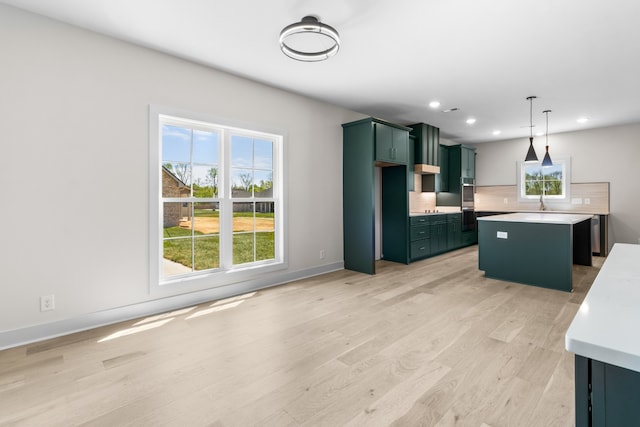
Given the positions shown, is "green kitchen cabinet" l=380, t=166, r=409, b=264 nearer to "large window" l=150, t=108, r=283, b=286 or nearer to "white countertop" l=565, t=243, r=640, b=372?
"large window" l=150, t=108, r=283, b=286

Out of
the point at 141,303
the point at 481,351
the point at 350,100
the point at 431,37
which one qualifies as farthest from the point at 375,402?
the point at 350,100

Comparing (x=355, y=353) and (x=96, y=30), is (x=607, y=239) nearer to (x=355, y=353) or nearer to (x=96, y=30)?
(x=355, y=353)

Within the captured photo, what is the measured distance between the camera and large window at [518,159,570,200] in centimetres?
695

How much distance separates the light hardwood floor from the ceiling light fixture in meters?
2.45

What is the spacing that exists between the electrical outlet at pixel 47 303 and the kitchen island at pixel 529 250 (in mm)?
5104

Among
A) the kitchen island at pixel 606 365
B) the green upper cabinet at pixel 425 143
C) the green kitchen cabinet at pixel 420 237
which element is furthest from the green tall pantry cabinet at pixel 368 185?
the kitchen island at pixel 606 365

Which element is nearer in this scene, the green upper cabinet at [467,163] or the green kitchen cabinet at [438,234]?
the green kitchen cabinet at [438,234]

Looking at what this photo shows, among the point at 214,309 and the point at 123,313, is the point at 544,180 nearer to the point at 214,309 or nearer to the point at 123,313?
the point at 214,309

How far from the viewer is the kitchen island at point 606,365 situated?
0.63 meters

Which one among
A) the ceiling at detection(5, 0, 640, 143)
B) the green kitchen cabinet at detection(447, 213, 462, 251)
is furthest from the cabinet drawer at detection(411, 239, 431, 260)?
the ceiling at detection(5, 0, 640, 143)

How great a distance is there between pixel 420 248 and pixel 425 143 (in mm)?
2100

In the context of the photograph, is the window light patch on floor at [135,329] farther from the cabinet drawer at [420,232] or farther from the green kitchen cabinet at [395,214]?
the cabinet drawer at [420,232]

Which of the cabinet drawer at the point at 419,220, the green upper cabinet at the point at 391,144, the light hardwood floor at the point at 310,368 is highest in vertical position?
the green upper cabinet at the point at 391,144

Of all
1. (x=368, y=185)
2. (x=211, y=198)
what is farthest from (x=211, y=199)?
(x=368, y=185)
